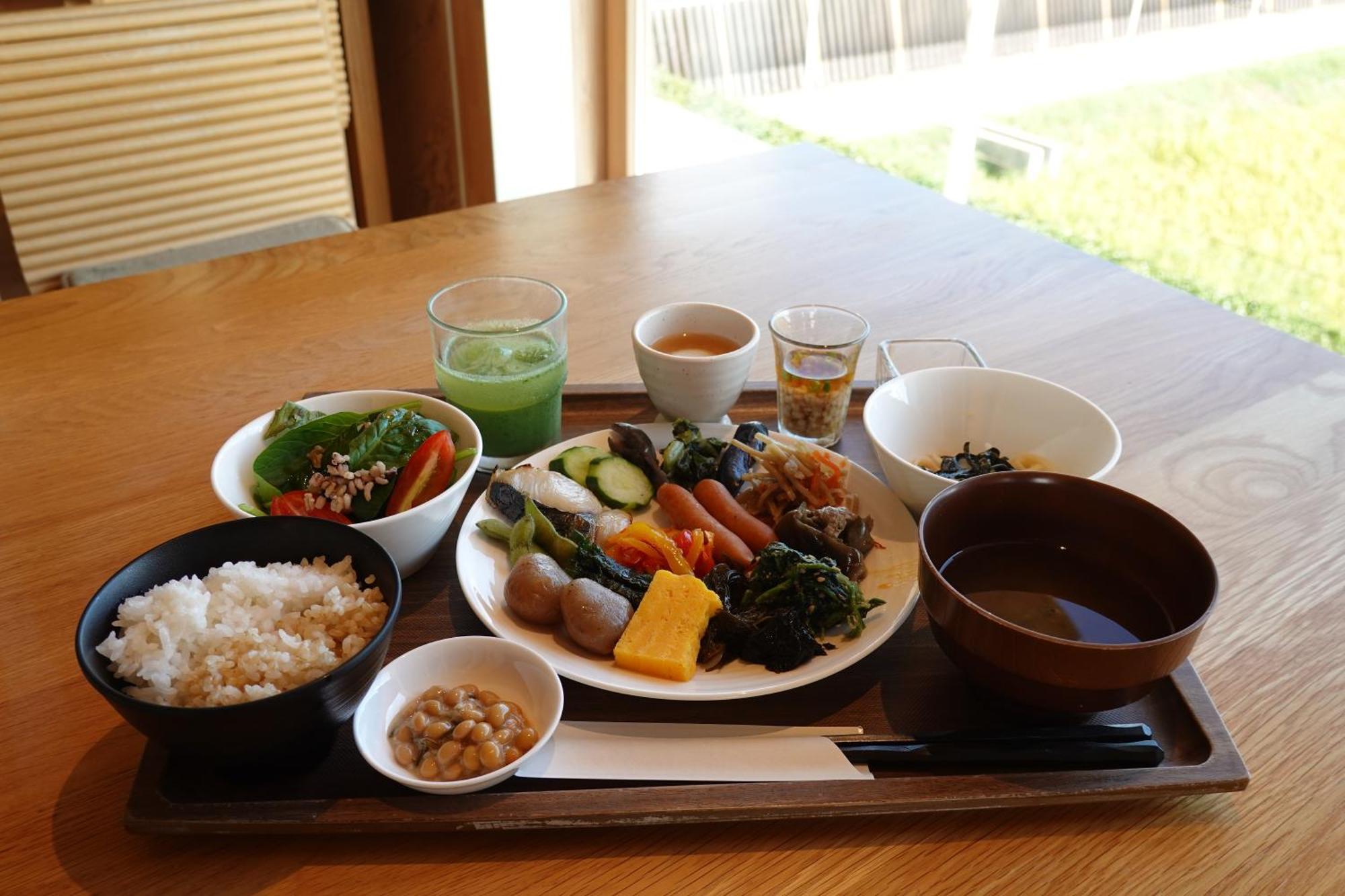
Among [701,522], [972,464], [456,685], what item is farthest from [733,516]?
[456,685]

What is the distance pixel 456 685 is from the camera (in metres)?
1.10

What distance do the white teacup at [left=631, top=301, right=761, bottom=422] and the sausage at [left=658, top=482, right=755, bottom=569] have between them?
0.67ft

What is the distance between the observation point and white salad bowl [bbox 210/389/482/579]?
4.08ft

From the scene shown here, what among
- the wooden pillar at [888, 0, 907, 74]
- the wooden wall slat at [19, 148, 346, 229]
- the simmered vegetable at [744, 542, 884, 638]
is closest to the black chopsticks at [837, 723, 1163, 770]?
the simmered vegetable at [744, 542, 884, 638]

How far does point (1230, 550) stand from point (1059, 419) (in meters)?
0.31

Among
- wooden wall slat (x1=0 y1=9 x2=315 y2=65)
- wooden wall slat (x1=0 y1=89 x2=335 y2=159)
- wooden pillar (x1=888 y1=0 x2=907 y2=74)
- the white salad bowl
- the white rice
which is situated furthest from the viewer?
wooden pillar (x1=888 y1=0 x2=907 y2=74)

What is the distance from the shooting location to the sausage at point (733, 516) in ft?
4.53

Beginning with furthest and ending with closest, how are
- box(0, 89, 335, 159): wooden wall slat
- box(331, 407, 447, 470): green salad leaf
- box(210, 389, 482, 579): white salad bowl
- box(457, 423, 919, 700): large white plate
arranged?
box(0, 89, 335, 159): wooden wall slat < box(331, 407, 447, 470): green salad leaf < box(210, 389, 482, 579): white salad bowl < box(457, 423, 919, 700): large white plate

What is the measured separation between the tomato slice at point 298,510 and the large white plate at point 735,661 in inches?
6.5

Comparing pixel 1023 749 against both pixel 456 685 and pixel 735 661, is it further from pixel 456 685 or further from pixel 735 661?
pixel 456 685

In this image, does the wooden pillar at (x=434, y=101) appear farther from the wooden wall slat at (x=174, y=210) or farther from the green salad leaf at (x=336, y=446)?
the green salad leaf at (x=336, y=446)

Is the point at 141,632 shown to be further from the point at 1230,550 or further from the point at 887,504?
the point at 1230,550

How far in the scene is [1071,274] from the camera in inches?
87.7

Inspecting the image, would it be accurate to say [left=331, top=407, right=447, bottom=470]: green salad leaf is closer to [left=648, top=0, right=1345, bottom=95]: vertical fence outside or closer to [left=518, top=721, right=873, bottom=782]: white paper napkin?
[left=518, top=721, right=873, bottom=782]: white paper napkin
